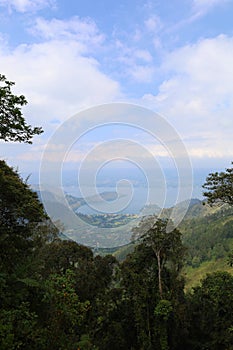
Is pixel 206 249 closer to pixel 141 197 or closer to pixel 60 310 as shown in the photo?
pixel 141 197

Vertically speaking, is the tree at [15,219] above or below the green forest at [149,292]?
above

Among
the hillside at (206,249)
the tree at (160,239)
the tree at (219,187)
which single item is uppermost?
the tree at (219,187)

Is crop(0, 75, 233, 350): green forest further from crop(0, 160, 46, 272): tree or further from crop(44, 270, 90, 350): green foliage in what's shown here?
crop(44, 270, 90, 350): green foliage

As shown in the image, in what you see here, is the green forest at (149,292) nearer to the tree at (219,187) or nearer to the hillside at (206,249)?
the tree at (219,187)

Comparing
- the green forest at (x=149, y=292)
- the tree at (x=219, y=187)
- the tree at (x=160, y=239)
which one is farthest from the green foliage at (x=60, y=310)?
the tree at (x=160, y=239)

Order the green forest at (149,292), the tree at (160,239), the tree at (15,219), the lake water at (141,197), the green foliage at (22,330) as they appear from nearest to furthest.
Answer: the green foliage at (22,330)
the tree at (15,219)
the lake water at (141,197)
the green forest at (149,292)
the tree at (160,239)

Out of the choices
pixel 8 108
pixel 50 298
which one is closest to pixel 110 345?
pixel 50 298

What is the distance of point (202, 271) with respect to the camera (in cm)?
11100

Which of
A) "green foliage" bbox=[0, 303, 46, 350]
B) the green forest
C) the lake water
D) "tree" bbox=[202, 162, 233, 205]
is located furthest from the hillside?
"green foliage" bbox=[0, 303, 46, 350]

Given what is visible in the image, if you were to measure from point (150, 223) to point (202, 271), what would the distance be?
103m

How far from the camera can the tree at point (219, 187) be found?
45.6 ft

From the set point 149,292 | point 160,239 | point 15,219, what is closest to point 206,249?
point 149,292

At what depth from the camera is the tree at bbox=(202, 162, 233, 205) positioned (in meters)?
13.9

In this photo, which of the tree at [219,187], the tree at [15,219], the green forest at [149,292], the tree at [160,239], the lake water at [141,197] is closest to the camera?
the tree at [15,219]
